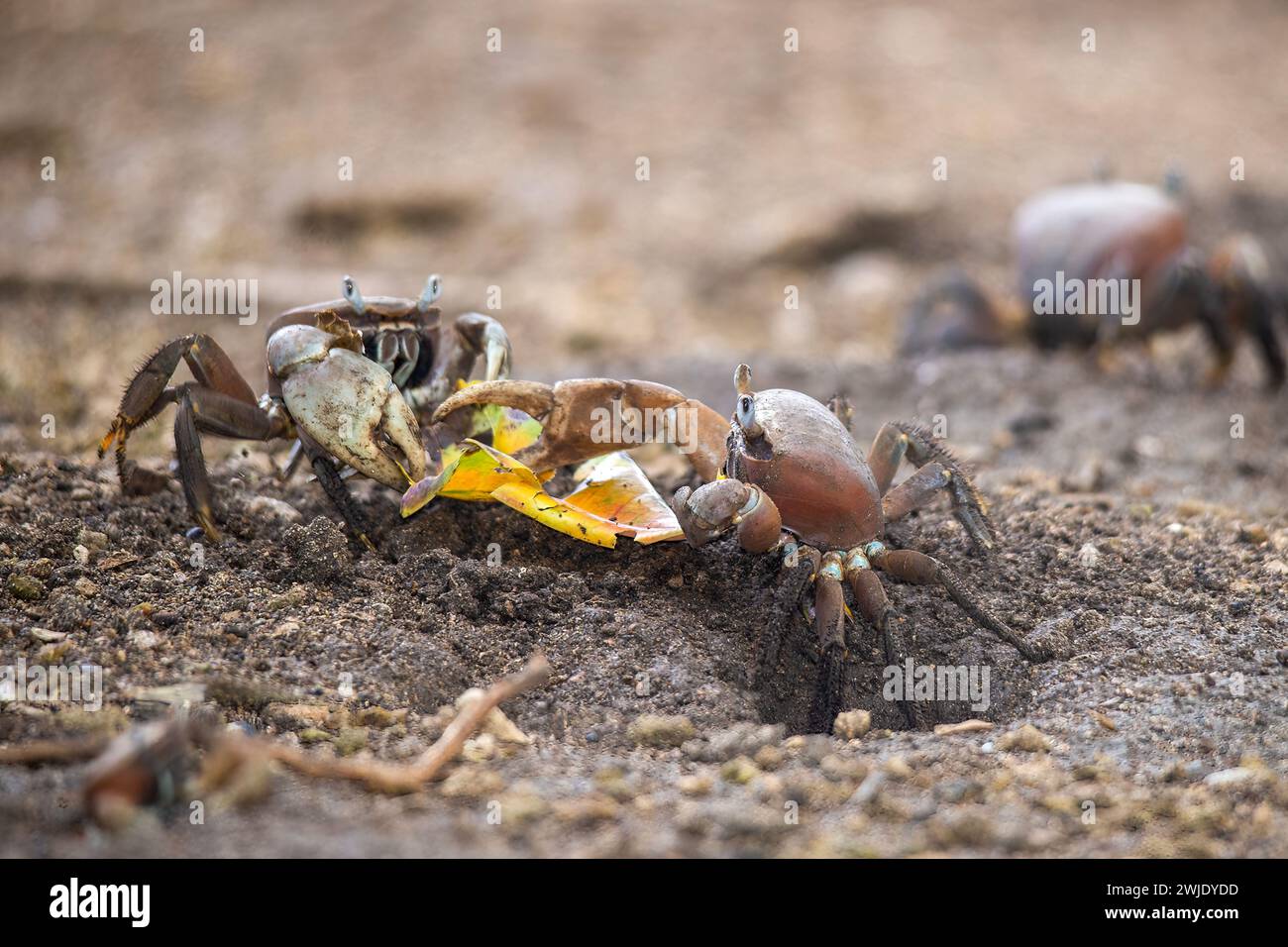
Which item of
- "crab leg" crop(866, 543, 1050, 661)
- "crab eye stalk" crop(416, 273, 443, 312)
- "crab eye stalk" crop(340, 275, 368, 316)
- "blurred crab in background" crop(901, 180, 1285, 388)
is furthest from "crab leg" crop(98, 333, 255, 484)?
"blurred crab in background" crop(901, 180, 1285, 388)

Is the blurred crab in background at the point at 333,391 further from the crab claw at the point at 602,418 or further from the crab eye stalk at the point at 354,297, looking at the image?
the crab claw at the point at 602,418

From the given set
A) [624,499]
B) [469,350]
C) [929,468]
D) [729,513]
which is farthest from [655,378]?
[729,513]

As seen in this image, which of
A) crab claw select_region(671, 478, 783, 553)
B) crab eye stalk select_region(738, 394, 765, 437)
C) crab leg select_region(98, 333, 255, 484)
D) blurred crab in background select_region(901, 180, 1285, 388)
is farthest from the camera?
blurred crab in background select_region(901, 180, 1285, 388)

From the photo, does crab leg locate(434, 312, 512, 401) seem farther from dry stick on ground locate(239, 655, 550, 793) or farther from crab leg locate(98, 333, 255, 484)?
dry stick on ground locate(239, 655, 550, 793)

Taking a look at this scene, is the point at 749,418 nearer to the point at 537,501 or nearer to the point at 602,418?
the point at 602,418

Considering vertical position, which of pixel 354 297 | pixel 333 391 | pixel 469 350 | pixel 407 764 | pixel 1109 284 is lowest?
pixel 407 764

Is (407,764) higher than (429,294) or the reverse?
the reverse
